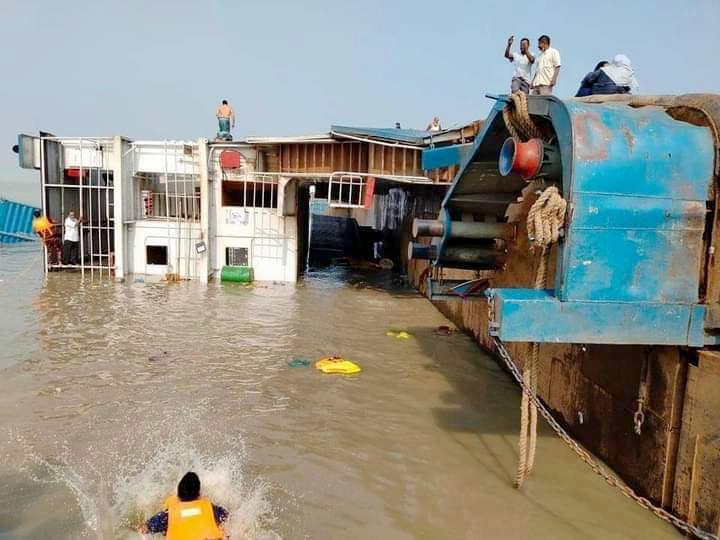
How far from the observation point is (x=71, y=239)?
1848cm

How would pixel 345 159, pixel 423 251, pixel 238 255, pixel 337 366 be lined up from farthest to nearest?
pixel 238 255, pixel 345 159, pixel 337 366, pixel 423 251

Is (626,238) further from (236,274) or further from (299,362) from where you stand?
(236,274)

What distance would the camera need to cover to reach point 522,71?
1186 cm

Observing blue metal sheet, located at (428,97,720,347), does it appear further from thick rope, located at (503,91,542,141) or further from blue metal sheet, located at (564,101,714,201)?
thick rope, located at (503,91,542,141)

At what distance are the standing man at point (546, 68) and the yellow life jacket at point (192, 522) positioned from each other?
952 cm

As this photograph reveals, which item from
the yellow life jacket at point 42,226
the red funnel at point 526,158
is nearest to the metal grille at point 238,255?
the yellow life jacket at point 42,226

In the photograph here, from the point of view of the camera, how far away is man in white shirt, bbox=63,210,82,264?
18.2 metres

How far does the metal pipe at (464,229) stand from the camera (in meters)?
8.07

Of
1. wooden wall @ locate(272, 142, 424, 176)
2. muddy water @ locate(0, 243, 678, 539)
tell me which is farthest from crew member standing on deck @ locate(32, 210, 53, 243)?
wooden wall @ locate(272, 142, 424, 176)

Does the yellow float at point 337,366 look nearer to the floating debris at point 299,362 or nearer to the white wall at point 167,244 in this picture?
the floating debris at point 299,362

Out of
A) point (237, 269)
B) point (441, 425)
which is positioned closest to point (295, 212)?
point (237, 269)

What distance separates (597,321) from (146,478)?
4.93m

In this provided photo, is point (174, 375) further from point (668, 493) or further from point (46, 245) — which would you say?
point (46, 245)

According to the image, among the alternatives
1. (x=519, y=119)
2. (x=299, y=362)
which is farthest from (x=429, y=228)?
(x=299, y=362)
